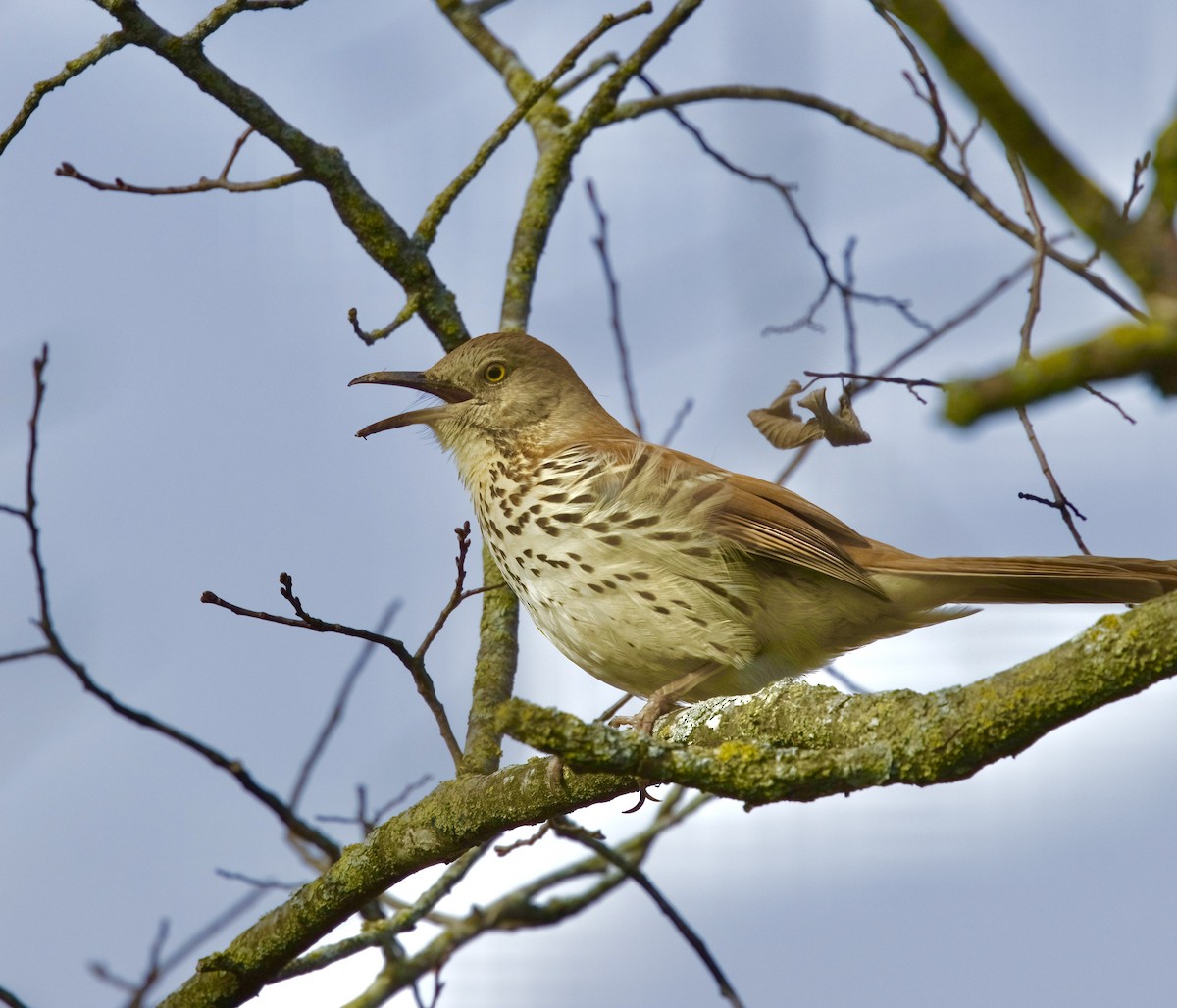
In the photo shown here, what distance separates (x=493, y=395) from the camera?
4699 mm

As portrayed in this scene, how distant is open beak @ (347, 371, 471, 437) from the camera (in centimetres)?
471

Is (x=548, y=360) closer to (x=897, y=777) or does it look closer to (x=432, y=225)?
(x=432, y=225)

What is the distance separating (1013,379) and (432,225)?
4060mm

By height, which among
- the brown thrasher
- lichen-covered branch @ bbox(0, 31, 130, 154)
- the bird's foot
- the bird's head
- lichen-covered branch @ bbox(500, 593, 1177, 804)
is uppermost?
lichen-covered branch @ bbox(0, 31, 130, 154)

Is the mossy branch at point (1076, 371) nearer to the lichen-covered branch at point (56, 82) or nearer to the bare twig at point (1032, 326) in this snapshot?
the bare twig at point (1032, 326)

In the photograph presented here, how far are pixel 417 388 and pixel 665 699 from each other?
5.57ft

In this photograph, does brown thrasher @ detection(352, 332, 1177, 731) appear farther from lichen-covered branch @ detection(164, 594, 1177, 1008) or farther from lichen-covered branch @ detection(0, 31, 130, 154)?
lichen-covered branch @ detection(0, 31, 130, 154)

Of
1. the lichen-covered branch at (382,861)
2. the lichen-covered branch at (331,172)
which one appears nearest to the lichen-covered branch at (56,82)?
the lichen-covered branch at (331,172)

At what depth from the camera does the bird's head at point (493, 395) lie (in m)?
4.65

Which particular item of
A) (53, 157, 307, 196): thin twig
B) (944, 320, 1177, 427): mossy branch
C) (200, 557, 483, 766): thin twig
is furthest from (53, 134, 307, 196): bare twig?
(944, 320, 1177, 427): mossy branch

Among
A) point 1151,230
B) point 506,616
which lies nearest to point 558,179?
point 506,616

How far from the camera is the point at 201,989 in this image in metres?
3.35

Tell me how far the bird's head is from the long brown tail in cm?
131

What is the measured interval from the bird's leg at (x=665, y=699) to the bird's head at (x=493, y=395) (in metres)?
1.12
